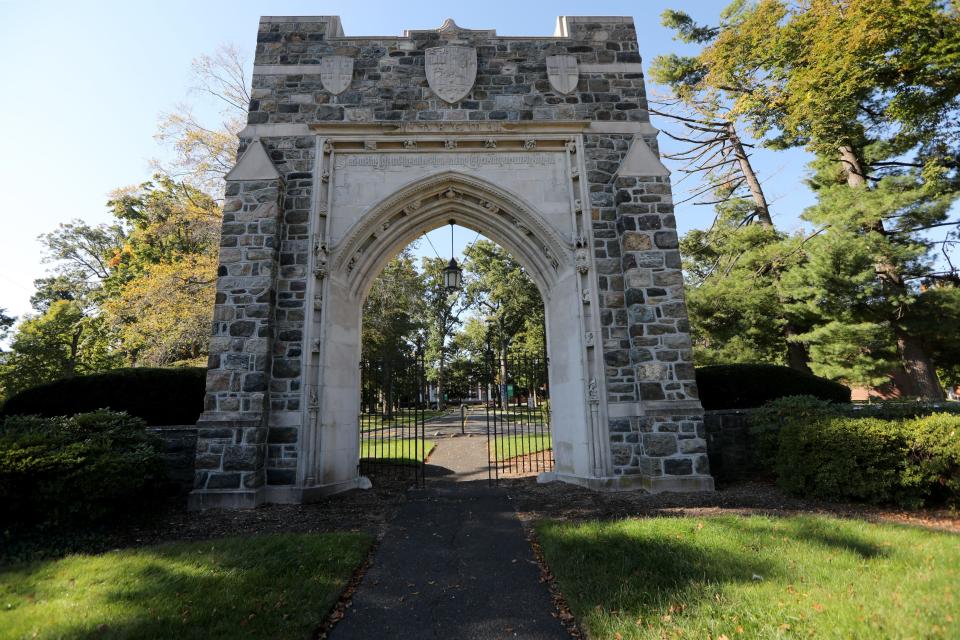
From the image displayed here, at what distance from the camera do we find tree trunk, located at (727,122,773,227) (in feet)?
47.4

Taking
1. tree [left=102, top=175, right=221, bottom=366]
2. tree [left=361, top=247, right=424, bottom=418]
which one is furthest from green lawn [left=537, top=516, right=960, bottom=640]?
tree [left=361, top=247, right=424, bottom=418]

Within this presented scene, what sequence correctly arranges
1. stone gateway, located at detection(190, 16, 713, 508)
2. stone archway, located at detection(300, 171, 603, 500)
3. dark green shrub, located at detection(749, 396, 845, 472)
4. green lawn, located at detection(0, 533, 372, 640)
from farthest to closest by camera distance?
stone archway, located at detection(300, 171, 603, 500), stone gateway, located at detection(190, 16, 713, 508), dark green shrub, located at detection(749, 396, 845, 472), green lawn, located at detection(0, 533, 372, 640)

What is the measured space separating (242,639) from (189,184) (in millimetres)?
15361

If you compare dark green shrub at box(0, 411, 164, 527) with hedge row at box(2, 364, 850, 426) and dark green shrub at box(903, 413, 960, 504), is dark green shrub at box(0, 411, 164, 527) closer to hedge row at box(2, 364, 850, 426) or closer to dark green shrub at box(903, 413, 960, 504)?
hedge row at box(2, 364, 850, 426)

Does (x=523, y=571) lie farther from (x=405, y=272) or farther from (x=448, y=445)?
(x=405, y=272)

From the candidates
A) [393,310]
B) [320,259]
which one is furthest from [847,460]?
[393,310]

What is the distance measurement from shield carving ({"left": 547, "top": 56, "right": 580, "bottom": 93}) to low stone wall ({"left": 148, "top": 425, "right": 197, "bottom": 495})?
7.87 m

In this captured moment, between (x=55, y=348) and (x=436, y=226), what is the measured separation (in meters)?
22.1

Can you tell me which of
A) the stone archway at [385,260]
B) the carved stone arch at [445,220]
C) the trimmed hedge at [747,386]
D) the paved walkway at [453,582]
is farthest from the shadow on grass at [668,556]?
the carved stone arch at [445,220]

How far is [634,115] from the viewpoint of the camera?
7395 millimetres

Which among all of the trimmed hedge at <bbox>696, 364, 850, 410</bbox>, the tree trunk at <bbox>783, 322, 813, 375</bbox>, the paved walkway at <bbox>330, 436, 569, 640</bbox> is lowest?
the paved walkway at <bbox>330, 436, 569, 640</bbox>

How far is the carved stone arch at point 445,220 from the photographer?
278 inches

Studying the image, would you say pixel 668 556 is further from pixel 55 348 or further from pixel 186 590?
pixel 55 348

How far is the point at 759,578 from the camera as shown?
9.93ft
